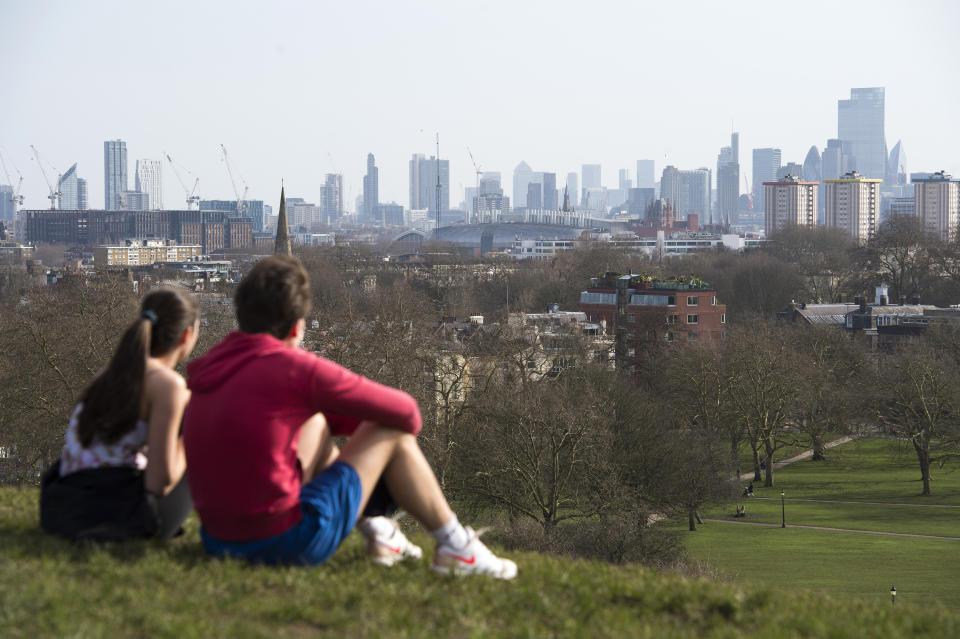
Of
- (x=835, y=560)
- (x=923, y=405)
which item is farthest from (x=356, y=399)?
(x=923, y=405)

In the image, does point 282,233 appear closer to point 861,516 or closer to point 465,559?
point 861,516

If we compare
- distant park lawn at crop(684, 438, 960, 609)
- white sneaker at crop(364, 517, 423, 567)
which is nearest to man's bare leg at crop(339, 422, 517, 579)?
white sneaker at crop(364, 517, 423, 567)

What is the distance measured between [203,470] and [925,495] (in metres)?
40.2

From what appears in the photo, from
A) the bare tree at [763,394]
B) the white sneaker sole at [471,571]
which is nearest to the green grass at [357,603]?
the white sneaker sole at [471,571]

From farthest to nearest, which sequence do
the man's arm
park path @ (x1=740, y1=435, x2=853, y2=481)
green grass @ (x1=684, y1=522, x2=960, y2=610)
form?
park path @ (x1=740, y1=435, x2=853, y2=481) → green grass @ (x1=684, y1=522, x2=960, y2=610) → the man's arm

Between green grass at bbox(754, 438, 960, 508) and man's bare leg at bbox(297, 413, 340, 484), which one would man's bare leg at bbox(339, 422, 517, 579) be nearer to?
man's bare leg at bbox(297, 413, 340, 484)

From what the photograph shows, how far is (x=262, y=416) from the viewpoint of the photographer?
212 inches

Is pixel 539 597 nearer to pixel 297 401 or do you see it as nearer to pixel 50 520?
pixel 297 401

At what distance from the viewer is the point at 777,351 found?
49.8 metres

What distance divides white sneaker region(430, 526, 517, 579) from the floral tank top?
1.58m

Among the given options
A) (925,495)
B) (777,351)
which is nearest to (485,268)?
(777,351)

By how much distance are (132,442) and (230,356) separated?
0.69 metres

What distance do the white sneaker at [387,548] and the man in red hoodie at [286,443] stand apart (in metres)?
0.33

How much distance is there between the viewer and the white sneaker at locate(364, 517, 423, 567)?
6.05m
